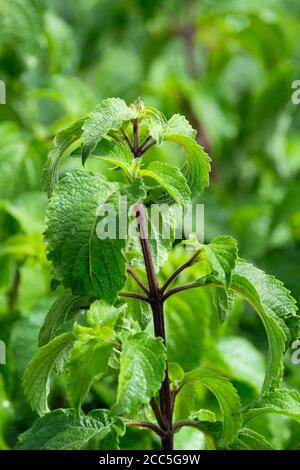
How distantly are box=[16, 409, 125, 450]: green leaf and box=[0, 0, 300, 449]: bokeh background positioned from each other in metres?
0.25

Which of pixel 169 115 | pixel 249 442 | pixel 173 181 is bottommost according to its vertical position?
pixel 249 442

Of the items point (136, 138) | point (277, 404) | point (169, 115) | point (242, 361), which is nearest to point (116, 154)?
point (136, 138)

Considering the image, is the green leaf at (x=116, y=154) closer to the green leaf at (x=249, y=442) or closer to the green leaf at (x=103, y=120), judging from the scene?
the green leaf at (x=103, y=120)

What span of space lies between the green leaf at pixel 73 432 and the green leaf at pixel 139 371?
65 mm

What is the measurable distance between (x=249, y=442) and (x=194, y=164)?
0.26 meters

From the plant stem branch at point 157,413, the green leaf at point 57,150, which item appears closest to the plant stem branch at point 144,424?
the plant stem branch at point 157,413

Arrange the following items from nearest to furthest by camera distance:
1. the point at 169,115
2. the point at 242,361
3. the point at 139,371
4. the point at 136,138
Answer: the point at 139,371 < the point at 136,138 < the point at 242,361 < the point at 169,115

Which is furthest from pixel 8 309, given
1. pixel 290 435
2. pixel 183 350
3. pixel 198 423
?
pixel 198 423

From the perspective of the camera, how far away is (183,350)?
1.34 m

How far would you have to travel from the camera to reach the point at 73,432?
3.02 feet

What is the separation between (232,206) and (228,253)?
1.16 metres

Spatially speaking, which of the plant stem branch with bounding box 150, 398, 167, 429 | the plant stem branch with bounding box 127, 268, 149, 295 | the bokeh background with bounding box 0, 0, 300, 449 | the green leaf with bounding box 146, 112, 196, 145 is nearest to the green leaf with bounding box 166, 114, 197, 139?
the green leaf with bounding box 146, 112, 196, 145

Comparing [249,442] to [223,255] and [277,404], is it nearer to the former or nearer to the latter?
[277,404]

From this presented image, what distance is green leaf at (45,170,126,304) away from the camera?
0.87m
